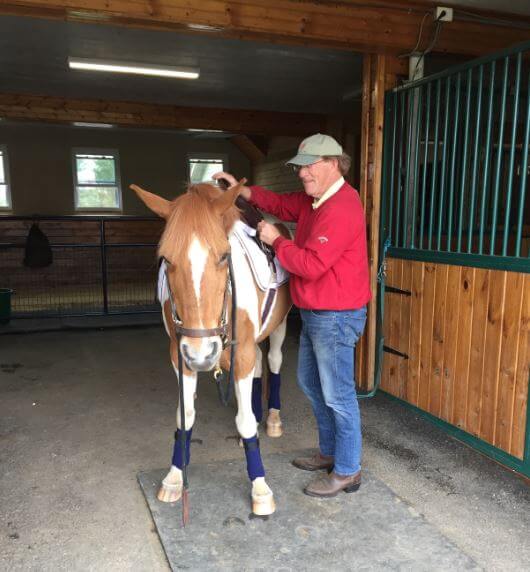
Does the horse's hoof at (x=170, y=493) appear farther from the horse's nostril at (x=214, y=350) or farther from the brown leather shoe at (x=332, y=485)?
the horse's nostril at (x=214, y=350)

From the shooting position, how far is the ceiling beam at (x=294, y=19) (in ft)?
9.27

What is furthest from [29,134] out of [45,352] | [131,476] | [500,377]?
[500,377]

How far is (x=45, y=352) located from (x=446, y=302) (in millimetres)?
3664

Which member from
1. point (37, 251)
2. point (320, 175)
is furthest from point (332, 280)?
point (37, 251)

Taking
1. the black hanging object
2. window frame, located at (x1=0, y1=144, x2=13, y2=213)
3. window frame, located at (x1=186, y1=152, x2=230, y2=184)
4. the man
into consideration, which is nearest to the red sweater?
the man

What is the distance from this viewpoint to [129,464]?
2.66 meters

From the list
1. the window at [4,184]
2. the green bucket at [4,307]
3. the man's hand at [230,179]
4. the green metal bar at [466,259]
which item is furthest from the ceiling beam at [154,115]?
the man's hand at [230,179]

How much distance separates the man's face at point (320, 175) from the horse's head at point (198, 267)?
0.50 meters

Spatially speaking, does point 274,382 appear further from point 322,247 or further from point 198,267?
point 198,267

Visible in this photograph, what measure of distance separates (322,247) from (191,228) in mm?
592

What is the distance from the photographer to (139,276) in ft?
33.2

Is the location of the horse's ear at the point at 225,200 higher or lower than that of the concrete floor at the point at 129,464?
higher

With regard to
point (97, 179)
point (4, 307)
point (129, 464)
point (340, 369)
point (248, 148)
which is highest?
point (248, 148)

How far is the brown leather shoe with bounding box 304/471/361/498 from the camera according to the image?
2.34 m
